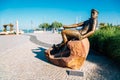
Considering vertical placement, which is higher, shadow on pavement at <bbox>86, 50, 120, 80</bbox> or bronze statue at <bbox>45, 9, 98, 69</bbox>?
bronze statue at <bbox>45, 9, 98, 69</bbox>

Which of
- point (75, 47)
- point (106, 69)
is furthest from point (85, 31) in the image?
point (106, 69)

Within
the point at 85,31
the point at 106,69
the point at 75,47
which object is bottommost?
the point at 106,69

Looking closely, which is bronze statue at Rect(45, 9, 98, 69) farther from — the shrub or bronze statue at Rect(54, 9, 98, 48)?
the shrub

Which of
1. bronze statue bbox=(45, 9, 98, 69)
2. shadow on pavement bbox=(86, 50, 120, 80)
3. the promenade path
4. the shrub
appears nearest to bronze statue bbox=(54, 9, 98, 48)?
bronze statue bbox=(45, 9, 98, 69)

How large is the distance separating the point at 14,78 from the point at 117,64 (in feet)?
13.5

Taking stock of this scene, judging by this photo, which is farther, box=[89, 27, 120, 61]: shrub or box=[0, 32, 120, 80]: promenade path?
box=[89, 27, 120, 61]: shrub

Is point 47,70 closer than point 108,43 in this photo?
Yes

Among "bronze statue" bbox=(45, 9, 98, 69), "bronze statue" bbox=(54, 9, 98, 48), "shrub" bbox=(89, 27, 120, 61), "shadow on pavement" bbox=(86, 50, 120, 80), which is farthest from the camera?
"bronze statue" bbox=(54, 9, 98, 48)

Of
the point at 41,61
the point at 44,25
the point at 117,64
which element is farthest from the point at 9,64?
the point at 44,25

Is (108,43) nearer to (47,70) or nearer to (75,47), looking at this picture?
(75,47)

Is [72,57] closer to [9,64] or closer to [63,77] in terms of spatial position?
[63,77]

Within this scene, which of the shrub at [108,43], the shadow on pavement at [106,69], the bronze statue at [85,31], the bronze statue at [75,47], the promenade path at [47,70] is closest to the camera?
the promenade path at [47,70]

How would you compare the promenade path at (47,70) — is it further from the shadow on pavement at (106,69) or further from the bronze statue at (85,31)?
the bronze statue at (85,31)

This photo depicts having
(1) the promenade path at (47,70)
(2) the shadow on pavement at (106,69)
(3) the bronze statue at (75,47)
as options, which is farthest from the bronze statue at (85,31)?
(2) the shadow on pavement at (106,69)
